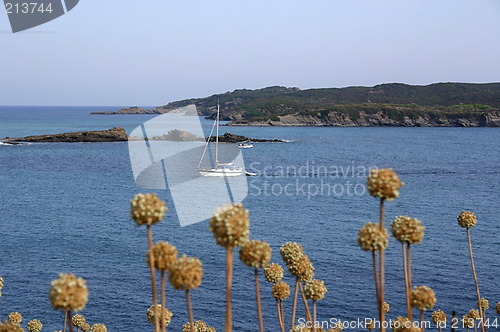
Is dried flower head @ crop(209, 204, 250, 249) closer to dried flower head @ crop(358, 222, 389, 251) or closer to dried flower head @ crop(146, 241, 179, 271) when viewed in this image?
dried flower head @ crop(146, 241, 179, 271)

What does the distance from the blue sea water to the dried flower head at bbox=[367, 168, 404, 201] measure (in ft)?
87.3

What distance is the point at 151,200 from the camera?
4.07 meters

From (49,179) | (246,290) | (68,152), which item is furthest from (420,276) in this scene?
(68,152)

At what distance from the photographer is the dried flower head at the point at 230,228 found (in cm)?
385

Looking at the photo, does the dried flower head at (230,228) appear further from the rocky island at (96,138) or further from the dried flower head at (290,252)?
the rocky island at (96,138)

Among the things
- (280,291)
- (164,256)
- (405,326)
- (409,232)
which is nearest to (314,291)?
(280,291)

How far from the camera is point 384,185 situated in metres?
4.73

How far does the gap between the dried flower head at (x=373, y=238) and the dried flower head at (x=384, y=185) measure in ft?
0.93

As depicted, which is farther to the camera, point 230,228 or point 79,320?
point 79,320

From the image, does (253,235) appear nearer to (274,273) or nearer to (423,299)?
(274,273)

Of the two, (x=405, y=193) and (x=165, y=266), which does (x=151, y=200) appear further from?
(x=405, y=193)

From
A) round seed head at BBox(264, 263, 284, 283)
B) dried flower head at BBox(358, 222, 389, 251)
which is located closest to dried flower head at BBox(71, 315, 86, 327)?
round seed head at BBox(264, 263, 284, 283)

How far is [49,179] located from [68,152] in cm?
3863

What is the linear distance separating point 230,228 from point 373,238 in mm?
1479
